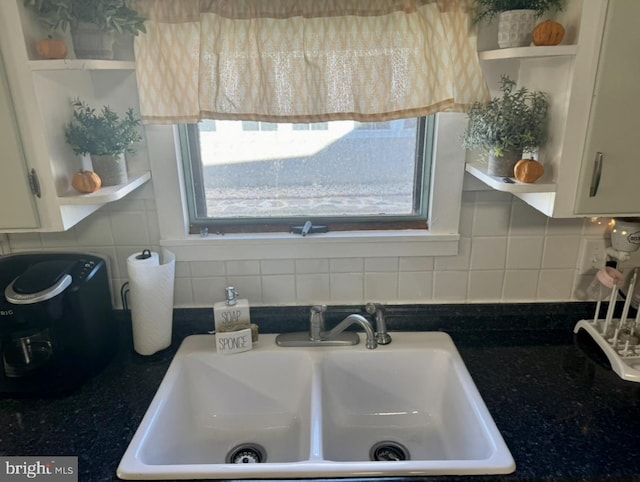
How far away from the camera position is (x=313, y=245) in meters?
1.47

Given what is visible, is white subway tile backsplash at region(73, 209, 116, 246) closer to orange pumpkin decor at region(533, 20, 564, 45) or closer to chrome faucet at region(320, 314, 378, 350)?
chrome faucet at region(320, 314, 378, 350)

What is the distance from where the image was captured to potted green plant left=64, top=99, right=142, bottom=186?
120 cm

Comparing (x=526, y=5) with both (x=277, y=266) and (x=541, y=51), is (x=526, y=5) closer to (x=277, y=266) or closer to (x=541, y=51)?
A: (x=541, y=51)

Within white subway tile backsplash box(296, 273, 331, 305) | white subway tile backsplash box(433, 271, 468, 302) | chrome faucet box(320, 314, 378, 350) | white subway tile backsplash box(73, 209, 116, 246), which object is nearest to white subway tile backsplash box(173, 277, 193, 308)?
white subway tile backsplash box(73, 209, 116, 246)

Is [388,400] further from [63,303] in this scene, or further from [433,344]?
[63,303]

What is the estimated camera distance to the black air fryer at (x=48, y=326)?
1170mm

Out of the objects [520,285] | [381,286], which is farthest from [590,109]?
[381,286]

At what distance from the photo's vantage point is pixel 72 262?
51.4 inches

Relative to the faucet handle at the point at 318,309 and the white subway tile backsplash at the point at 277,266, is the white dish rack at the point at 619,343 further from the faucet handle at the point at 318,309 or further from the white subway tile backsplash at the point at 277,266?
the white subway tile backsplash at the point at 277,266

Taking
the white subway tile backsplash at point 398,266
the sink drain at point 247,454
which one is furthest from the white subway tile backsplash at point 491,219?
the sink drain at point 247,454

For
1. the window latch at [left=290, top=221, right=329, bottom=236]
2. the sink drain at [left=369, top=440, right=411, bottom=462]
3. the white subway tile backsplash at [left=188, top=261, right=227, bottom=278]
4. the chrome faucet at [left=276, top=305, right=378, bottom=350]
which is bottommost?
the sink drain at [left=369, top=440, right=411, bottom=462]

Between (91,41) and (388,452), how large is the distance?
4.24 ft

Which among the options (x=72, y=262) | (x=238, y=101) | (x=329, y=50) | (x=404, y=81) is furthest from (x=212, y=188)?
(x=404, y=81)

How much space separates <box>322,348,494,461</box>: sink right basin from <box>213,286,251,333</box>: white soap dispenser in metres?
0.27
